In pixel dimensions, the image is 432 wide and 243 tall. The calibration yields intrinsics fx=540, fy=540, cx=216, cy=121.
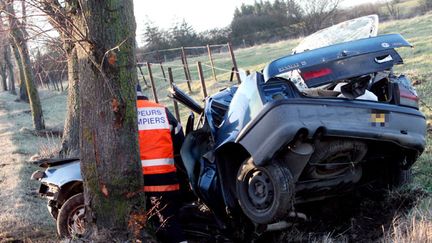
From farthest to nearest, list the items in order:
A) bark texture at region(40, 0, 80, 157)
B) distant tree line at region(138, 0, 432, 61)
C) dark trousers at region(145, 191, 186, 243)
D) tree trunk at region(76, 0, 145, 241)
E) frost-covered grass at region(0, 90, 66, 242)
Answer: distant tree line at region(138, 0, 432, 61)
frost-covered grass at region(0, 90, 66, 242)
dark trousers at region(145, 191, 186, 243)
bark texture at region(40, 0, 80, 157)
tree trunk at region(76, 0, 145, 241)

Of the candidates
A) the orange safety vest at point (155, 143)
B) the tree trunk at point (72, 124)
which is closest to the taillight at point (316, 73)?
the orange safety vest at point (155, 143)

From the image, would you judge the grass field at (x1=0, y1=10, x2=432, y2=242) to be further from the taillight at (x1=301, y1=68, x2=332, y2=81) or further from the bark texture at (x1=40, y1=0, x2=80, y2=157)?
the taillight at (x1=301, y1=68, x2=332, y2=81)

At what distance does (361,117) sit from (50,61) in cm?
448

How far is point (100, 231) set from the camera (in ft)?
14.4

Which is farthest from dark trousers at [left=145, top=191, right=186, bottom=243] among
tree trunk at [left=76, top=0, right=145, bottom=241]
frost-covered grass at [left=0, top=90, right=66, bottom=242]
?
frost-covered grass at [left=0, top=90, right=66, bottom=242]

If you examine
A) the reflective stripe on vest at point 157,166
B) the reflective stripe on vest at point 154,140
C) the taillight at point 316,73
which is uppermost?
the taillight at point 316,73

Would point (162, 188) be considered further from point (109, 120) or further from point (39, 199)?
point (39, 199)

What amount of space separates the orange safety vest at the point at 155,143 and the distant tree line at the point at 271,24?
1389 inches

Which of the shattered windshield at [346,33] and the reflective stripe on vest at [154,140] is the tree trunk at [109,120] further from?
the shattered windshield at [346,33]

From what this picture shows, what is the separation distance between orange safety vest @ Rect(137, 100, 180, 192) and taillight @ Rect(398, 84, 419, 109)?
189 centimetres

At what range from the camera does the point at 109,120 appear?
14.2ft

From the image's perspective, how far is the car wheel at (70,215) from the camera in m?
5.04

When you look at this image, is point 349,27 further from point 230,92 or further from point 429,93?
point 429,93

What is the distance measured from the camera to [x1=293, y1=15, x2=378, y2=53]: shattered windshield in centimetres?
509
